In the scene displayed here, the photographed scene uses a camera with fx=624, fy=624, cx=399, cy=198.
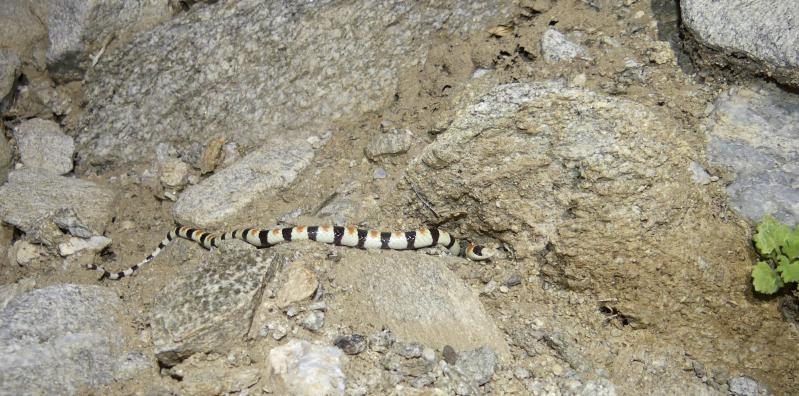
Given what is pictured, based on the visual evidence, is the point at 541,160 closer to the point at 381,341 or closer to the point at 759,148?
the point at 759,148

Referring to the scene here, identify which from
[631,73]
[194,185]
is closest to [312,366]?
[194,185]

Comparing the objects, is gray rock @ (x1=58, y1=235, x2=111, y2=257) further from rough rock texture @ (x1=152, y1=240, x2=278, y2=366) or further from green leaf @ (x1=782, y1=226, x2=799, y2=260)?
green leaf @ (x1=782, y1=226, x2=799, y2=260)

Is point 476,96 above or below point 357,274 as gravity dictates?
above

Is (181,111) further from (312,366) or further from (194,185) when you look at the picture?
(312,366)

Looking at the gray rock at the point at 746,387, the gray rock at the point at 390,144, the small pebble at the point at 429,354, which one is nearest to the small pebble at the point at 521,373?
the small pebble at the point at 429,354

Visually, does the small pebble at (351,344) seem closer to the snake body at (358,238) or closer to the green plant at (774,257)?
the snake body at (358,238)
